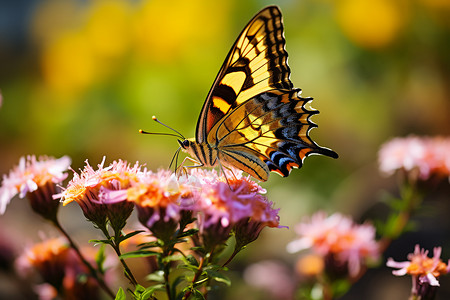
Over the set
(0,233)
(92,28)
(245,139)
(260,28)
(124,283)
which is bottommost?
(124,283)

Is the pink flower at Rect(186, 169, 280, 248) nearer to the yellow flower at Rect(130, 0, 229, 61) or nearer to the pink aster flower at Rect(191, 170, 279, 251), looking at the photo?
the pink aster flower at Rect(191, 170, 279, 251)

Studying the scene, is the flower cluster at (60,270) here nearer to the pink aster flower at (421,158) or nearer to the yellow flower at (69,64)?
the pink aster flower at (421,158)

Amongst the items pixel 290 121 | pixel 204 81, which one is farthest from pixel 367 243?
pixel 204 81

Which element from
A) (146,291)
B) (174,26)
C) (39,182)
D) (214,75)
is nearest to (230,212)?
(146,291)

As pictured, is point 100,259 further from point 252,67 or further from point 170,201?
point 252,67

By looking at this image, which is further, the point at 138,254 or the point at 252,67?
the point at 252,67

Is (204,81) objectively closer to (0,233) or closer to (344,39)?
(344,39)

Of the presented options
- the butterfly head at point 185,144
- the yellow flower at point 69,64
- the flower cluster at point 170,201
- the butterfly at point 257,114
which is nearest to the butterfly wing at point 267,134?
the butterfly at point 257,114
